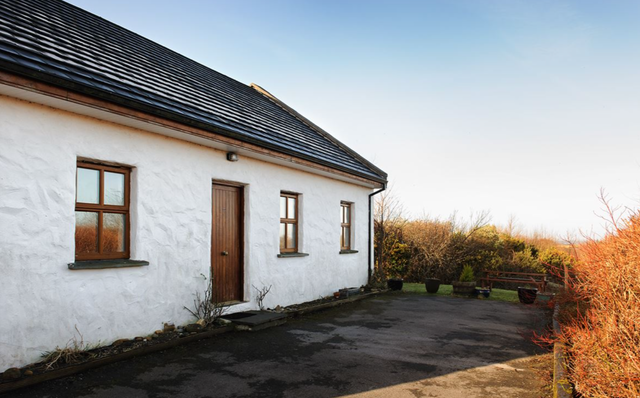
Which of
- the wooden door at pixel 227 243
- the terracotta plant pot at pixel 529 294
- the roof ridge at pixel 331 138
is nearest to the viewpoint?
the wooden door at pixel 227 243

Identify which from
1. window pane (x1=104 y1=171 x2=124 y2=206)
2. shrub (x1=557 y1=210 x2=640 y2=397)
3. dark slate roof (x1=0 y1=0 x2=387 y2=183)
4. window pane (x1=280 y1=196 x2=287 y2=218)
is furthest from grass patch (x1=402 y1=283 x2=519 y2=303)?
window pane (x1=104 y1=171 x2=124 y2=206)

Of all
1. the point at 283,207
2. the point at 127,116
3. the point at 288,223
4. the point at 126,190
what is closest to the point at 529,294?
the point at 288,223

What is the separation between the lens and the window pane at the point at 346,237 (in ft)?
41.5

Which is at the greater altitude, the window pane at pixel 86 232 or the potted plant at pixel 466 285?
the window pane at pixel 86 232

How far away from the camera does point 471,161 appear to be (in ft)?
62.1

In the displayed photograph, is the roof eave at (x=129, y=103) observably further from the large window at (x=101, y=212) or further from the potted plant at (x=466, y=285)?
the potted plant at (x=466, y=285)

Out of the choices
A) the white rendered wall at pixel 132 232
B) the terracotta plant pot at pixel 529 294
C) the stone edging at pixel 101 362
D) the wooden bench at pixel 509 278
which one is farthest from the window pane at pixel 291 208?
the wooden bench at pixel 509 278

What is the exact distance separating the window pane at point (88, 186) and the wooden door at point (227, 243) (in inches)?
92.3

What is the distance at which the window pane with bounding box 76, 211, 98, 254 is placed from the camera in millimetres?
5579

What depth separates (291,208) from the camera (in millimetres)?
10117

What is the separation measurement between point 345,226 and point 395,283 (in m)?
2.58

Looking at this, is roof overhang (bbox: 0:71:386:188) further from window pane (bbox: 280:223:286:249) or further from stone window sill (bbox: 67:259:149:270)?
stone window sill (bbox: 67:259:149:270)

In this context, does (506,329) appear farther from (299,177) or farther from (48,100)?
(48,100)

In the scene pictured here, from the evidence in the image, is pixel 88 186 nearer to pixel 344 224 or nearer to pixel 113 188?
pixel 113 188
